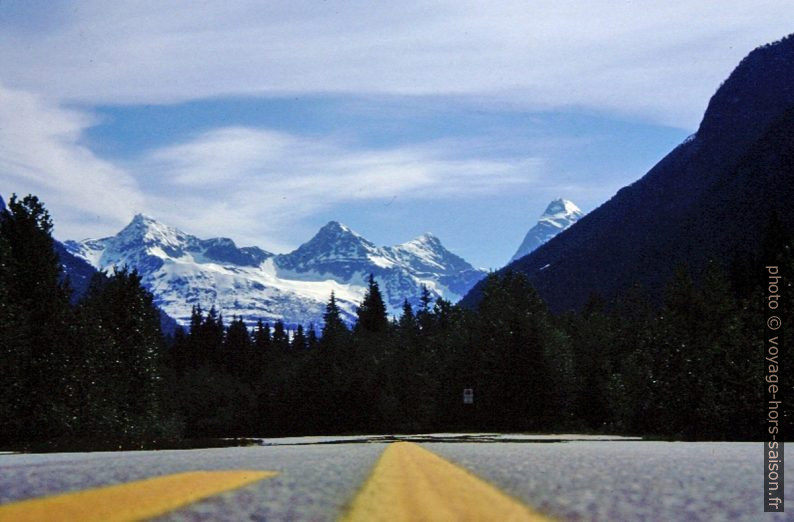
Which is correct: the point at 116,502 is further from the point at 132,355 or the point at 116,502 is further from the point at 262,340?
the point at 262,340

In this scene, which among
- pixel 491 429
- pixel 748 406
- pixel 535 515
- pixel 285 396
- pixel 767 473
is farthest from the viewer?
pixel 285 396

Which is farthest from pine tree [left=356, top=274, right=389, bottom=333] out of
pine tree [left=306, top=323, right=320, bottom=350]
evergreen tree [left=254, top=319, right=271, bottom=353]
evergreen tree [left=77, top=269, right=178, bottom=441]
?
evergreen tree [left=77, top=269, right=178, bottom=441]

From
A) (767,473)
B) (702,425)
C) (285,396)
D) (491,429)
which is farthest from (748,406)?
(285,396)

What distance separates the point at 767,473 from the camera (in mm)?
3447

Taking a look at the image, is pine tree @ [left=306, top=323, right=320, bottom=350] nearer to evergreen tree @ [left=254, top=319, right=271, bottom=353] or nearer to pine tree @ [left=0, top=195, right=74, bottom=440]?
evergreen tree @ [left=254, top=319, right=271, bottom=353]

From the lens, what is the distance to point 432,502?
240cm

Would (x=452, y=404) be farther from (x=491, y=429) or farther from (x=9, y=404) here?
(x=9, y=404)

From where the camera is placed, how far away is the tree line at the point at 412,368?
3625 centimetres

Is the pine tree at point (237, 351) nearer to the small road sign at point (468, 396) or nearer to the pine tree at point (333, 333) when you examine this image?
the pine tree at point (333, 333)

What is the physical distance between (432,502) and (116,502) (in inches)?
36.6

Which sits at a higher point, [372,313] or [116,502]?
[372,313]

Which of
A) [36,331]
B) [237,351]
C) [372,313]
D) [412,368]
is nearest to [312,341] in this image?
[372,313]

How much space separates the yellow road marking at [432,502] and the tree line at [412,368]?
28.2 meters

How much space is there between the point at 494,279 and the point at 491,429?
1520cm
